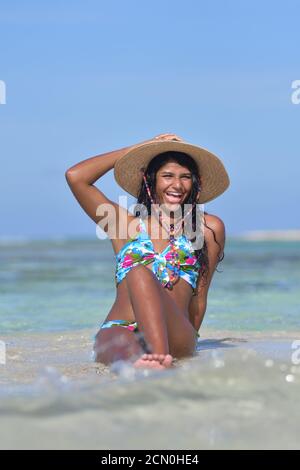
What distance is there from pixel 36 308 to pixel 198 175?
441cm

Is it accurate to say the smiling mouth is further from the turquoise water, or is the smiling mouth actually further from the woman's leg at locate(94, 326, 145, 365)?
the turquoise water

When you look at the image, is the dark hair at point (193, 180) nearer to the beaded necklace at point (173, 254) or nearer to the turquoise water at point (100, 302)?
the beaded necklace at point (173, 254)

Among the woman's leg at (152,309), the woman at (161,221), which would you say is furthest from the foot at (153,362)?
the woman at (161,221)

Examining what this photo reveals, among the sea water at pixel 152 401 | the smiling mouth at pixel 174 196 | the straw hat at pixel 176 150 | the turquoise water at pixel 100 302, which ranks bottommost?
the turquoise water at pixel 100 302

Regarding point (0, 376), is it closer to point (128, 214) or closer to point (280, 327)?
point (128, 214)

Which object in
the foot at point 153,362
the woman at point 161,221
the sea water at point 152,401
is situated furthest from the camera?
the woman at point 161,221

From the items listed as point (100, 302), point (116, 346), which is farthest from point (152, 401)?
point (100, 302)

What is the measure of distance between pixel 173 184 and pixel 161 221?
0.77 ft

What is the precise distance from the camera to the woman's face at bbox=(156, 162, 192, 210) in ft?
16.3

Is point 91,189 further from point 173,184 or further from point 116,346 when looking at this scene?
point 116,346

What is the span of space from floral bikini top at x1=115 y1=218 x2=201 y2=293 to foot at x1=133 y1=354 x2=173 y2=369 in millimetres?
818

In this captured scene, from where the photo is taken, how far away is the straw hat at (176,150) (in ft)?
16.3

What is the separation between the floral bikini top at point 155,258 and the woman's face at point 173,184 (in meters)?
0.21
